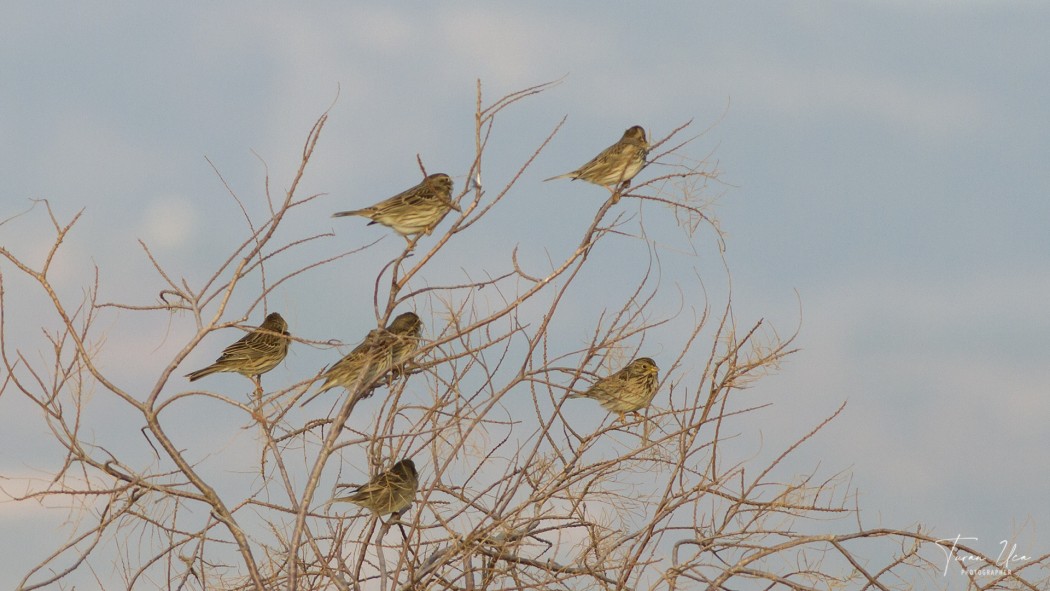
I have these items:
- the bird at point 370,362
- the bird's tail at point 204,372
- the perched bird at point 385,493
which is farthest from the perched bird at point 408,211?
the perched bird at point 385,493

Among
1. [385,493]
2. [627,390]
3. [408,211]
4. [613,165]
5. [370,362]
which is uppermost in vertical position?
[613,165]

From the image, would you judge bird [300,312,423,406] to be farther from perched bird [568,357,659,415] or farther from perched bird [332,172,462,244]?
perched bird [568,357,659,415]

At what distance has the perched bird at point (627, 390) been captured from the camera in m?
9.14

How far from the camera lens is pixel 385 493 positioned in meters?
8.12

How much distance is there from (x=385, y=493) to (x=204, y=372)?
2758mm

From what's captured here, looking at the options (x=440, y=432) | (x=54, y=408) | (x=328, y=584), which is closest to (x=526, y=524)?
(x=440, y=432)

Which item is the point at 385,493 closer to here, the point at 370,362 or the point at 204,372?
the point at 370,362

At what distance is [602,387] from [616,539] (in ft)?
5.53

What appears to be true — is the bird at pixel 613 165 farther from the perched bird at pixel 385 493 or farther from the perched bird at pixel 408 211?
the perched bird at pixel 385 493

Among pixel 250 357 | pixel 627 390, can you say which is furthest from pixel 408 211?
pixel 627 390

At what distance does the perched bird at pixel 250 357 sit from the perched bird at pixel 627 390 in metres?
2.93

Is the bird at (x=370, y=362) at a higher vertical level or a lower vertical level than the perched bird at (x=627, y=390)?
lower

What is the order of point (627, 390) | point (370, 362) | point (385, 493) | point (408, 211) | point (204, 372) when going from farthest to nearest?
point (204, 372), point (627, 390), point (408, 211), point (385, 493), point (370, 362)

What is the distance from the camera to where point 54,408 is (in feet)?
23.4
